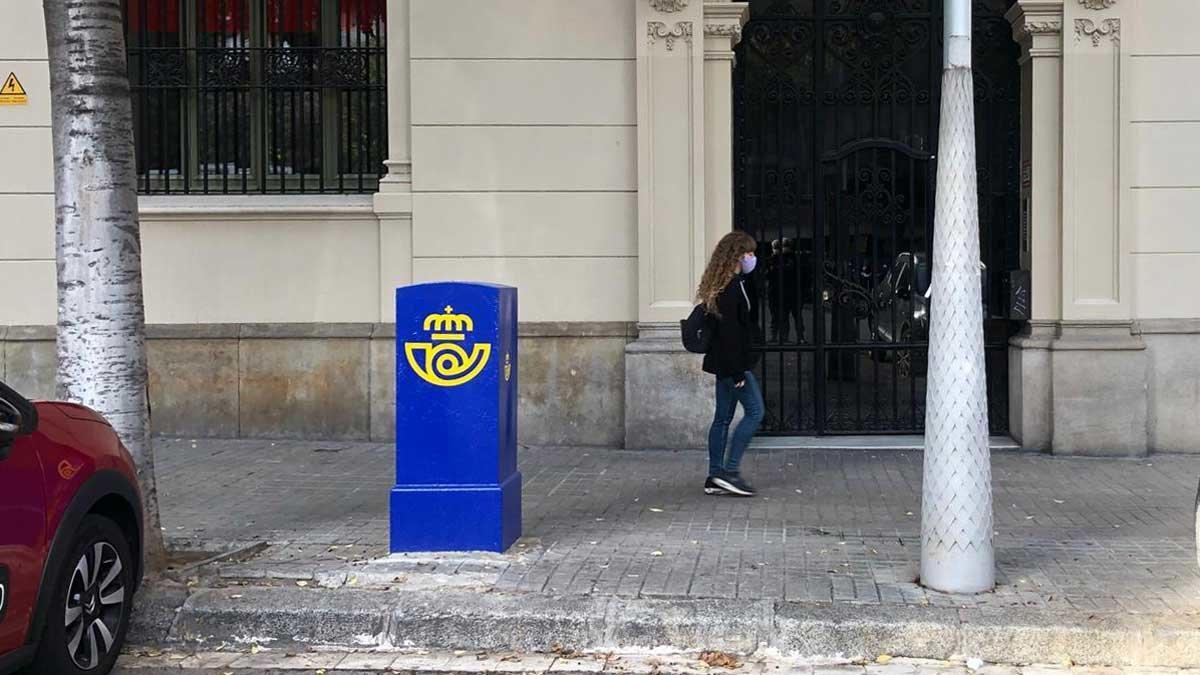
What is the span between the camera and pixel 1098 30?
10.8 m

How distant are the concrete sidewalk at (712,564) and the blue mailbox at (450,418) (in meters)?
0.20

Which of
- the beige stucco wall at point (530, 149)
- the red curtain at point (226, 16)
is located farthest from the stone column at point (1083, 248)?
the red curtain at point (226, 16)

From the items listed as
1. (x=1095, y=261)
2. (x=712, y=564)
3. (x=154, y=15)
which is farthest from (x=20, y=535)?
(x=1095, y=261)

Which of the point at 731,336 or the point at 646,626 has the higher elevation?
the point at 731,336

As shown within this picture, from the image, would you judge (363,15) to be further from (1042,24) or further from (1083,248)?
(1083,248)

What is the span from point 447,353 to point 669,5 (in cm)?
502

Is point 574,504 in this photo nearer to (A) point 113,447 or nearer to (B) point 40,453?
(A) point 113,447

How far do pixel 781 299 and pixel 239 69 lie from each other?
5137 millimetres

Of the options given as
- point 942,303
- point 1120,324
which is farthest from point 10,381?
point 1120,324

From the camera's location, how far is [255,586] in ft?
21.9

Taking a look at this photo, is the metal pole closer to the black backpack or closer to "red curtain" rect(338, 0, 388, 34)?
the black backpack

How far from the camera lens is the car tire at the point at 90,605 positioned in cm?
524

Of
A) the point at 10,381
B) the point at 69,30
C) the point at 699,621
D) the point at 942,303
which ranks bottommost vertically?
the point at 699,621

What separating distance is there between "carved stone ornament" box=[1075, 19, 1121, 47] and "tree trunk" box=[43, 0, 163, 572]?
755 centimetres
